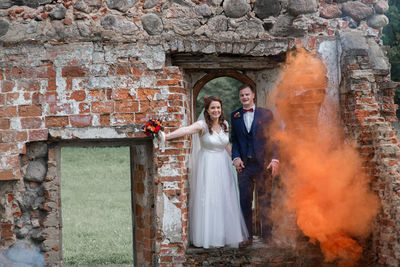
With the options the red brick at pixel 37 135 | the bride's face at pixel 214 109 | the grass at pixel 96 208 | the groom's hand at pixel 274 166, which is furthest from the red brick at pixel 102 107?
the grass at pixel 96 208

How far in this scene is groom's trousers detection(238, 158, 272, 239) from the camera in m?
5.99

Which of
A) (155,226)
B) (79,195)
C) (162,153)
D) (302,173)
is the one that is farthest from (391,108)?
(79,195)

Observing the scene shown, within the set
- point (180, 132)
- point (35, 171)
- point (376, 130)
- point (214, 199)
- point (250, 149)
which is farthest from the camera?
point (250, 149)

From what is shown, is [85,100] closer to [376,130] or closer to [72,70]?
[72,70]

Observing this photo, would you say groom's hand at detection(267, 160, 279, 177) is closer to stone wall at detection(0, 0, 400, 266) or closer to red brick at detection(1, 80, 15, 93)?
stone wall at detection(0, 0, 400, 266)

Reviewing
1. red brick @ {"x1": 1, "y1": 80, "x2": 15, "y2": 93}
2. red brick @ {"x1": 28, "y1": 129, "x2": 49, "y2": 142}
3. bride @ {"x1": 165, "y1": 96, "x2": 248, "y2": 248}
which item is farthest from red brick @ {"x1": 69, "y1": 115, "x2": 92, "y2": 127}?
bride @ {"x1": 165, "y1": 96, "x2": 248, "y2": 248}

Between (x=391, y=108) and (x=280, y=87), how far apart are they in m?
1.42

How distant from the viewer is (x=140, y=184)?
617cm

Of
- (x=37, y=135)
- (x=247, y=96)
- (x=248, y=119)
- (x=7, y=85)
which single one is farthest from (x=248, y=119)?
(x=7, y=85)

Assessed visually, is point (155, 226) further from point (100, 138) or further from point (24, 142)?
point (24, 142)

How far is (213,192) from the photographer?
19.0 ft

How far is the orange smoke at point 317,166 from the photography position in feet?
18.5

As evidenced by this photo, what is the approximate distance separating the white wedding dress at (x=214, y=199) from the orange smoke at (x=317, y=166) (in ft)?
2.30

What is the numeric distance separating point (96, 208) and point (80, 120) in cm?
756
